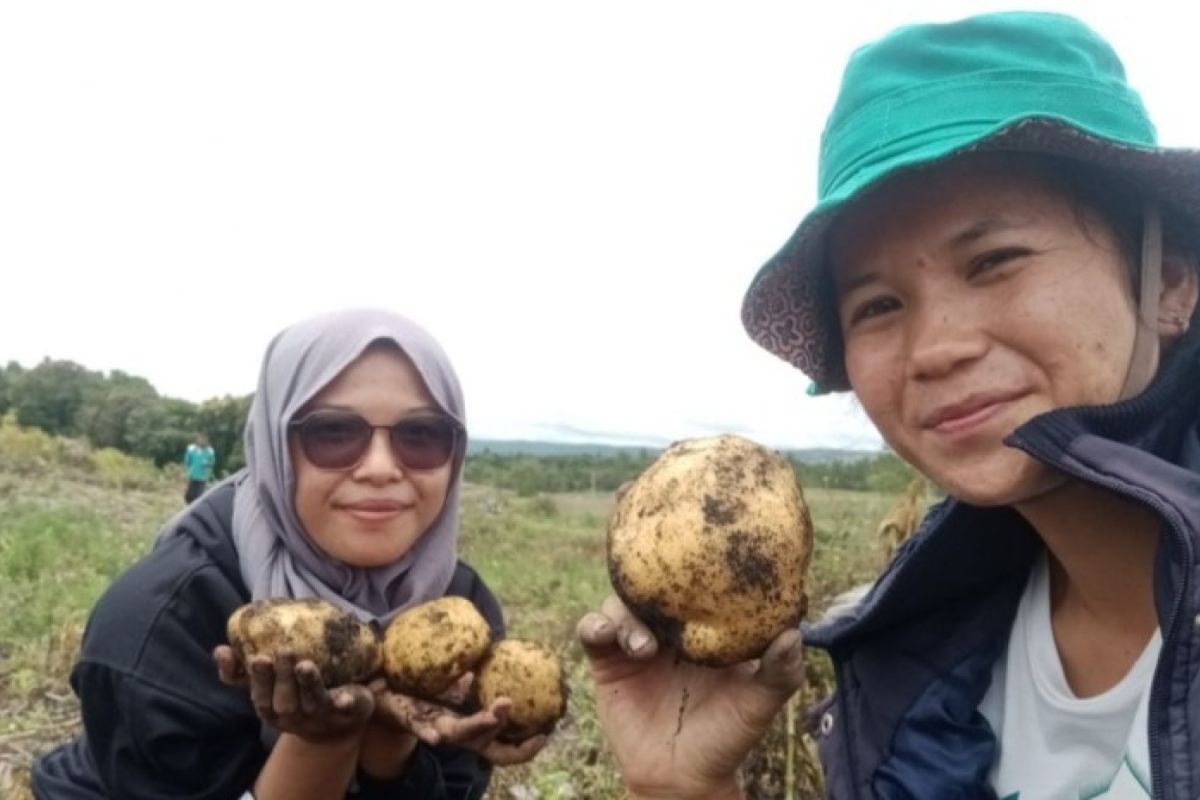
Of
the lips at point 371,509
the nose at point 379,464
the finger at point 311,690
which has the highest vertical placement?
the nose at point 379,464

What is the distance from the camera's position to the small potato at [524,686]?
6.27ft

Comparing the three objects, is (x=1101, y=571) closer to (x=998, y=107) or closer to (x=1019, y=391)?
(x=1019, y=391)

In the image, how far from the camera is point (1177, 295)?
1494 millimetres

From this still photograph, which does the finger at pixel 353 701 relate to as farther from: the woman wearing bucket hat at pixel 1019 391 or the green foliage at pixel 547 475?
the green foliage at pixel 547 475

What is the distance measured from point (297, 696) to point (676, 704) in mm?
622

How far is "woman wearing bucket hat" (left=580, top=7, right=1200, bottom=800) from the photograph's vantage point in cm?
135

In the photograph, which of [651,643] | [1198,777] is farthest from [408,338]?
[1198,777]

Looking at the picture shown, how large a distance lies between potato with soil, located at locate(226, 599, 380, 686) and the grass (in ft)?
6.17

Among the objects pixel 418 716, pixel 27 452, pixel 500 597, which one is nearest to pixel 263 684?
pixel 418 716

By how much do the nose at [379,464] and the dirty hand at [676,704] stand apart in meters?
0.56

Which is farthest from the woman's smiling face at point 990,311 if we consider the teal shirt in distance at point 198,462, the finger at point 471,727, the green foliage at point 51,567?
the teal shirt in distance at point 198,462

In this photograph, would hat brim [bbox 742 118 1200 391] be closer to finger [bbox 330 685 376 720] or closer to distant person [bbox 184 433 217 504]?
finger [bbox 330 685 376 720]

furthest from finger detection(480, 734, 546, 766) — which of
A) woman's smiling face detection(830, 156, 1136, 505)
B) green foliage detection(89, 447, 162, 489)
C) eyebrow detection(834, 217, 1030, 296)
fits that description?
green foliage detection(89, 447, 162, 489)

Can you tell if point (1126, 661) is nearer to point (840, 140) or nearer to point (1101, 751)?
point (1101, 751)
